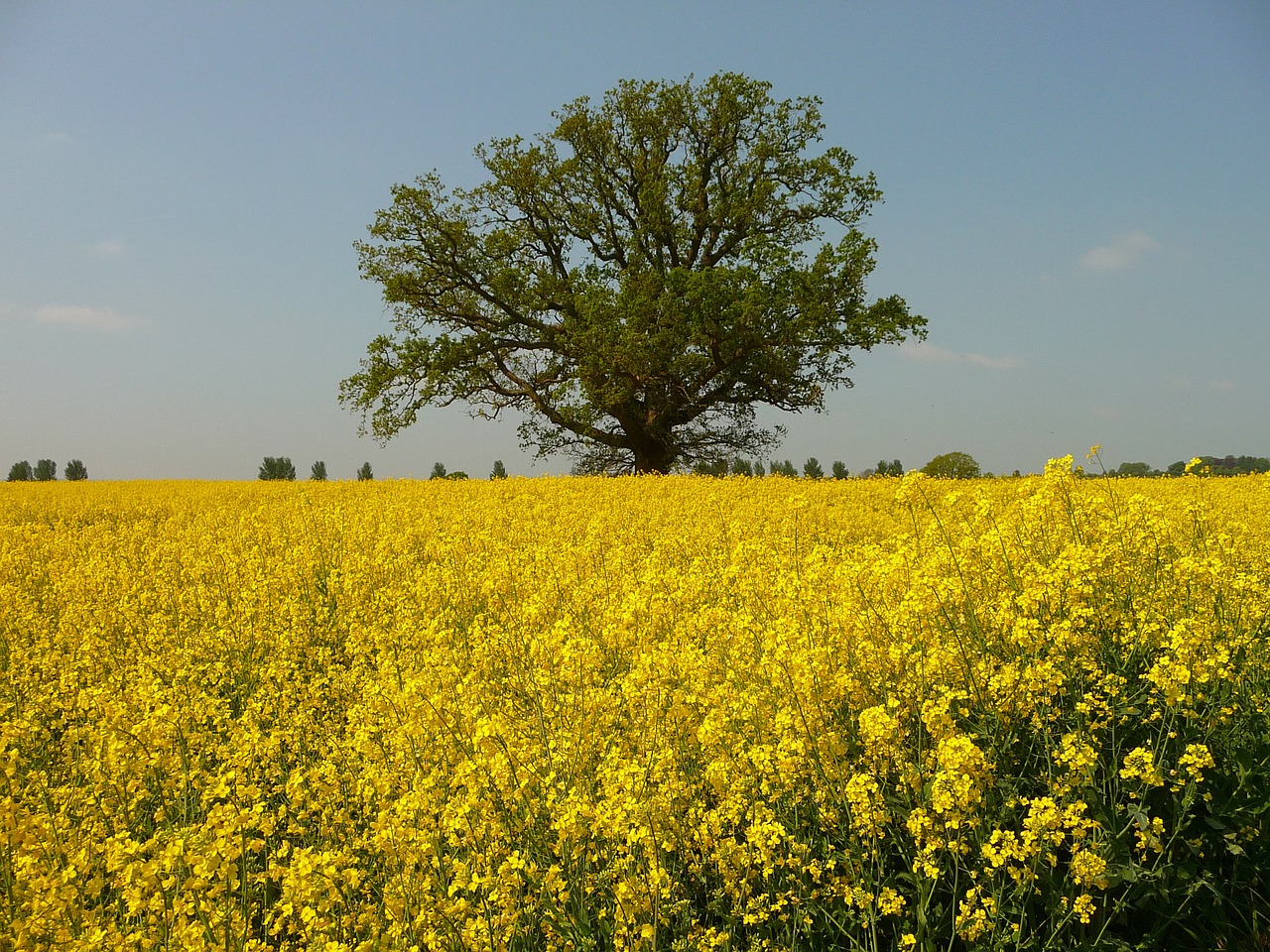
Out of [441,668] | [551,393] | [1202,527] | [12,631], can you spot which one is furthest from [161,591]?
[551,393]

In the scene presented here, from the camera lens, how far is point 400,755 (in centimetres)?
332

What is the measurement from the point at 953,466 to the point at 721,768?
20.3 meters

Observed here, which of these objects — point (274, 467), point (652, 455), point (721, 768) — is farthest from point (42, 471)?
point (721, 768)

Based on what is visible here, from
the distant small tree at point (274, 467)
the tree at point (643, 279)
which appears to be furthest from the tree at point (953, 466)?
the distant small tree at point (274, 467)

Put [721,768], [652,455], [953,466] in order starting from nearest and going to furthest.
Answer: [721,768] < [953,466] < [652,455]

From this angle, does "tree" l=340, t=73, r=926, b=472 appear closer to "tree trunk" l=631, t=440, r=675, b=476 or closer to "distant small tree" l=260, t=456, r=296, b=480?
"tree trunk" l=631, t=440, r=675, b=476

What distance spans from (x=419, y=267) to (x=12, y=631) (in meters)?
18.7

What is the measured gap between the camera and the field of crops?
2.45 m

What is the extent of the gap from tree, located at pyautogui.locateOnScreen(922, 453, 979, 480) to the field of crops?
15.3 meters

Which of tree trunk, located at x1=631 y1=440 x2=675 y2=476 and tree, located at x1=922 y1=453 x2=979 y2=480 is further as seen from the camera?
tree trunk, located at x1=631 y1=440 x2=675 y2=476

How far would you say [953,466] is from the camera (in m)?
21.3

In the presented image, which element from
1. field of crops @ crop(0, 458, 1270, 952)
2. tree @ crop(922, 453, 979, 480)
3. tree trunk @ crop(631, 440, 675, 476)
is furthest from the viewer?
tree trunk @ crop(631, 440, 675, 476)

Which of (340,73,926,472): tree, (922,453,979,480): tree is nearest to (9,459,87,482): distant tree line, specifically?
(340,73,926,472): tree

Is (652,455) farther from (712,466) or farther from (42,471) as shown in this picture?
(42,471)
